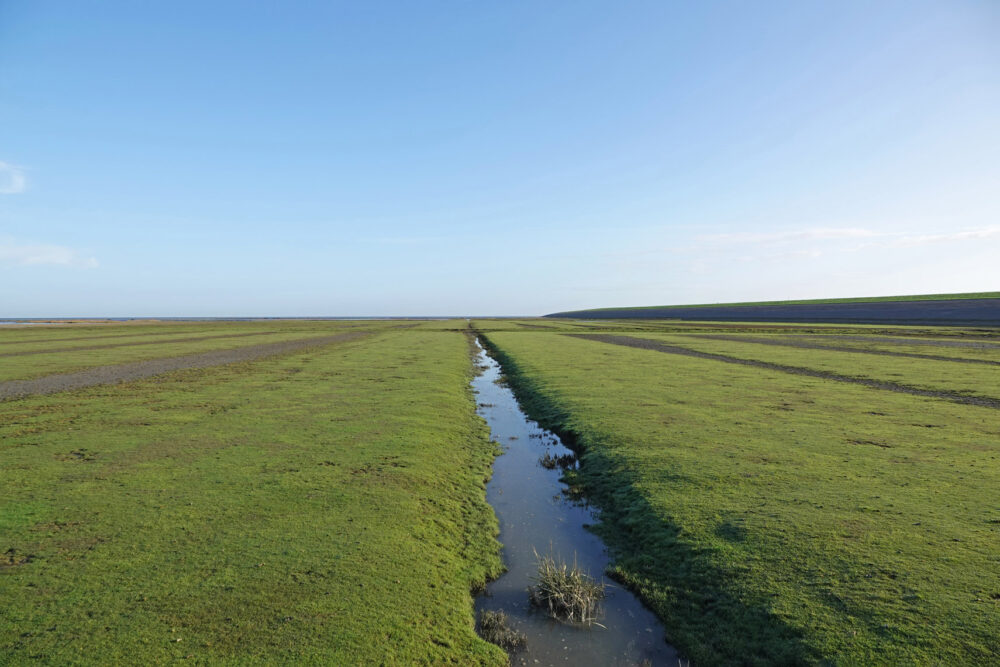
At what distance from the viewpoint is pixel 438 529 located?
10.1 metres

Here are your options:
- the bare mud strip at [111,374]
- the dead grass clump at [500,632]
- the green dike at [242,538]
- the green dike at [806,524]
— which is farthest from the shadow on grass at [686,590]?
the bare mud strip at [111,374]

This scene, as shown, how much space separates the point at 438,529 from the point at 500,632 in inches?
132

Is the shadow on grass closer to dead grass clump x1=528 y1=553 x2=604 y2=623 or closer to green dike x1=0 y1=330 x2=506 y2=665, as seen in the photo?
dead grass clump x1=528 y1=553 x2=604 y2=623

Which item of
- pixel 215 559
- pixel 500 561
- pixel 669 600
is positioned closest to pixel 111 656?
pixel 215 559

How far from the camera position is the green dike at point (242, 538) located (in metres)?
6.32

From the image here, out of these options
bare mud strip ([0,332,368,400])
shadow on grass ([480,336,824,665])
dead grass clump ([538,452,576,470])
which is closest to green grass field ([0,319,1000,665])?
shadow on grass ([480,336,824,665])

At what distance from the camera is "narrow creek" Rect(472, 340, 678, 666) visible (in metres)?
6.89

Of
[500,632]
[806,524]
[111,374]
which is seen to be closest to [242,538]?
[500,632]

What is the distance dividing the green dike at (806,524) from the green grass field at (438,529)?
0.16 feet

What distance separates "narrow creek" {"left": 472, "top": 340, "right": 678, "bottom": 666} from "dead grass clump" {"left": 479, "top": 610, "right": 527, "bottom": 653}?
0.15 m

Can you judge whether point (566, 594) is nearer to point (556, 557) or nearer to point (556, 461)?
point (556, 557)

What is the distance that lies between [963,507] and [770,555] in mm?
5379

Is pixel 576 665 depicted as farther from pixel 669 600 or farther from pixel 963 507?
pixel 963 507

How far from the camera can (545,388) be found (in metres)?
26.7
